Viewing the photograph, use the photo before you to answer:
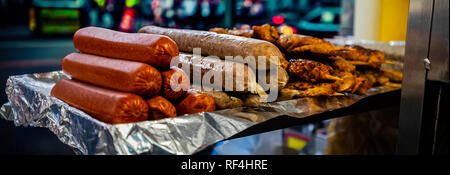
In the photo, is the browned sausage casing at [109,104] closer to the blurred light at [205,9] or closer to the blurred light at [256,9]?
the blurred light at [205,9]

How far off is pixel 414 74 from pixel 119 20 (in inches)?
315

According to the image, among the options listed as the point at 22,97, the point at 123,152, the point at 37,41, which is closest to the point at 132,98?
the point at 123,152

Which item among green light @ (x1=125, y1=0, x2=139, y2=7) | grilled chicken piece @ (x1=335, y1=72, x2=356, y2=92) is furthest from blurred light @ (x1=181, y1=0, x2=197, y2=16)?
grilled chicken piece @ (x1=335, y1=72, x2=356, y2=92)

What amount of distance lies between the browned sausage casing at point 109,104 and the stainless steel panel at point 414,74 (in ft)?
3.60

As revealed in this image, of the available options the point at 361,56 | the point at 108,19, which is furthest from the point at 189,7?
the point at 361,56

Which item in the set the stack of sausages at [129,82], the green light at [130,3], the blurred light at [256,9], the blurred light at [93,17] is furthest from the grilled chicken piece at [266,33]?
the blurred light at [256,9]

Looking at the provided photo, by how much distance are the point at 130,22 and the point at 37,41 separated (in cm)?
210

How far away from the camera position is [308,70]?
1814 mm

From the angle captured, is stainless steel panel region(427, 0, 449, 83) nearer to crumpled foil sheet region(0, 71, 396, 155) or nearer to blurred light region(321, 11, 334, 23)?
crumpled foil sheet region(0, 71, 396, 155)

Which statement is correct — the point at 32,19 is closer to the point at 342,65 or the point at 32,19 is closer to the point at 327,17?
the point at 327,17

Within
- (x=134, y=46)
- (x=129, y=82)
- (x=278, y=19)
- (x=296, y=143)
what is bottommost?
(x=296, y=143)

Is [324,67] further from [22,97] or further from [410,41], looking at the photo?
[22,97]

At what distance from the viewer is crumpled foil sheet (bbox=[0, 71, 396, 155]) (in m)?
1.25

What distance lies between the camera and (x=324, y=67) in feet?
6.12
